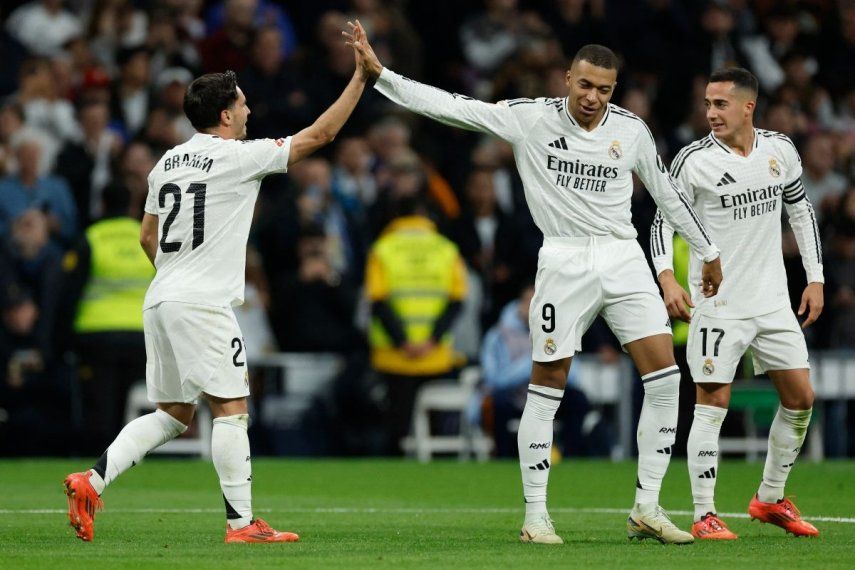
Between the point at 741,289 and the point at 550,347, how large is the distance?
4.47ft

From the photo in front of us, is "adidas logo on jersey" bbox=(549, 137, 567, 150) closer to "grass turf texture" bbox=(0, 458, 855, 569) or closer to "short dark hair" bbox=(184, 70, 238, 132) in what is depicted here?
"short dark hair" bbox=(184, 70, 238, 132)

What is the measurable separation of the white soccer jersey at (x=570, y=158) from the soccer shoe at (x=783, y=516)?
5.13ft

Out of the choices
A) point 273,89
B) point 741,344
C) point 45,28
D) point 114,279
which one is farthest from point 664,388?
point 45,28

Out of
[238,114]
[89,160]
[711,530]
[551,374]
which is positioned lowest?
[711,530]

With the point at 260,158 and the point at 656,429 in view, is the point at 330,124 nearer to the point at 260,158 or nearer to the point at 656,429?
the point at 260,158

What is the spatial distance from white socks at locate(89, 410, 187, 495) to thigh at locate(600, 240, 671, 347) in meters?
2.41

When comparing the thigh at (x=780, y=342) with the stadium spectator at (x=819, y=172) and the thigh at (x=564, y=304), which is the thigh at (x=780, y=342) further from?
the stadium spectator at (x=819, y=172)

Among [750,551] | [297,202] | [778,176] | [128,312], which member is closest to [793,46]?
[297,202]

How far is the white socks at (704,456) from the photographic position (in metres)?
9.66

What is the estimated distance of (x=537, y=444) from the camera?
926 centimetres

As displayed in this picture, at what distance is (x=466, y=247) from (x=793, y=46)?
6.42 m

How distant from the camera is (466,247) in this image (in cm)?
1847

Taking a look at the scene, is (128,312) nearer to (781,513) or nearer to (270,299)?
(270,299)

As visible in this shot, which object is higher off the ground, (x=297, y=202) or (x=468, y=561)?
(x=297, y=202)
